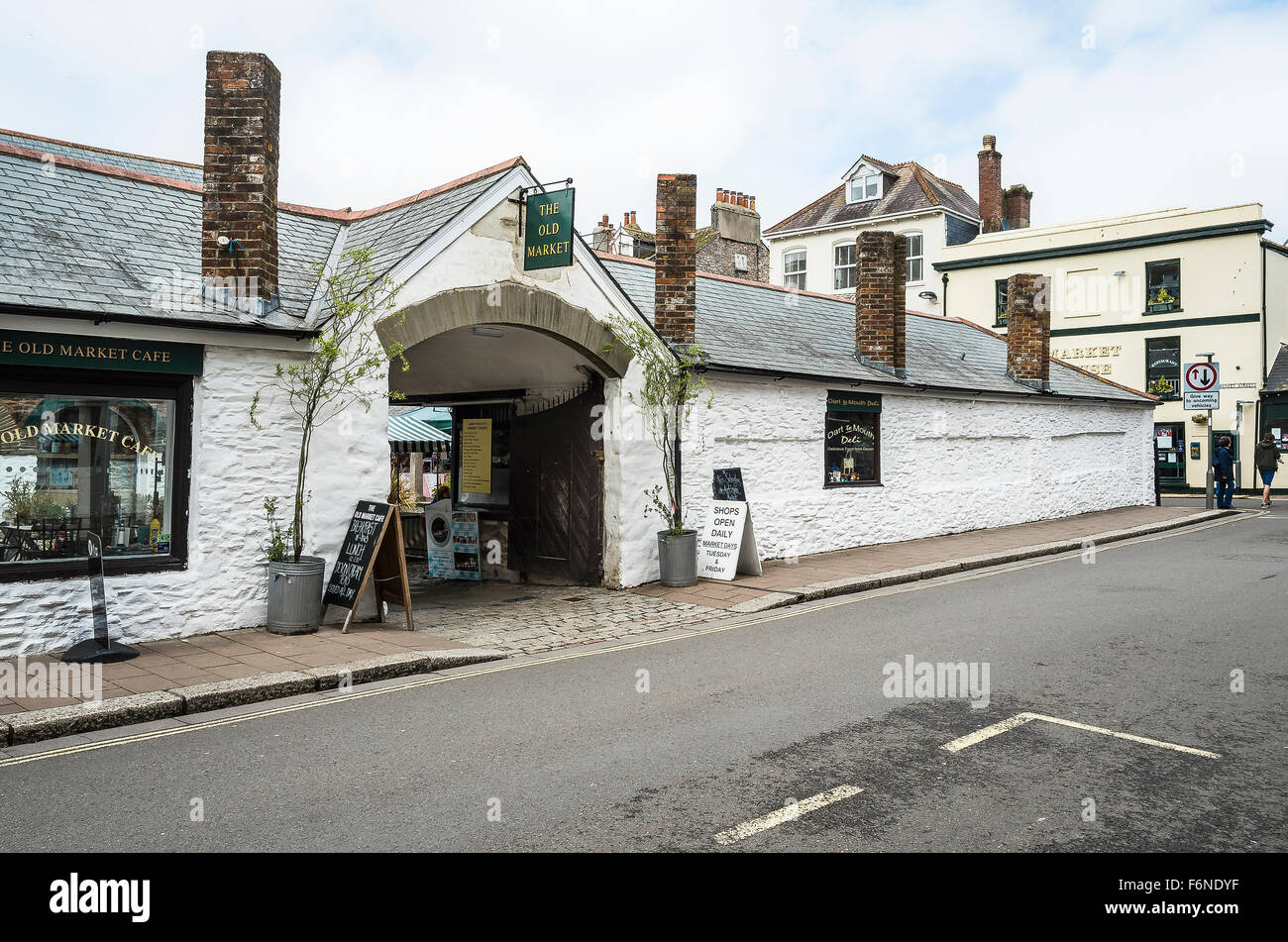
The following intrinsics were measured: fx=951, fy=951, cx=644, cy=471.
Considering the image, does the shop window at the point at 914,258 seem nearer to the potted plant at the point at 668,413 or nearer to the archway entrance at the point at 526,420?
the potted plant at the point at 668,413

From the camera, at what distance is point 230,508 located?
9.09 metres

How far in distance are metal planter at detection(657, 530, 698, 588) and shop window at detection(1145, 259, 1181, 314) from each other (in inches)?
1007

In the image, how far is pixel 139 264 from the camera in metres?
9.08

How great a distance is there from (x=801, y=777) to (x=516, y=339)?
8.69 meters

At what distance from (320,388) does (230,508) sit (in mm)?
1423

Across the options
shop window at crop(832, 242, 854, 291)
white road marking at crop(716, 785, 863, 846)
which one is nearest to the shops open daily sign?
white road marking at crop(716, 785, 863, 846)

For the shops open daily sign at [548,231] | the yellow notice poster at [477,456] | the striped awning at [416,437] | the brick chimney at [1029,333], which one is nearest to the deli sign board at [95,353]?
the shops open daily sign at [548,231]

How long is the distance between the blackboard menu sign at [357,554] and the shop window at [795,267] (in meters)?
31.1

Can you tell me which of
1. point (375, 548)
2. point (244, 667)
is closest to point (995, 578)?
point (375, 548)

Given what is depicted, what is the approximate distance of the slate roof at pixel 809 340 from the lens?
14.9 m

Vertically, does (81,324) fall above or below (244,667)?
above

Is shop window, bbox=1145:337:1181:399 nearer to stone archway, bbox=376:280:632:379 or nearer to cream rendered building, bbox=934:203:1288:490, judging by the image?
A: cream rendered building, bbox=934:203:1288:490
